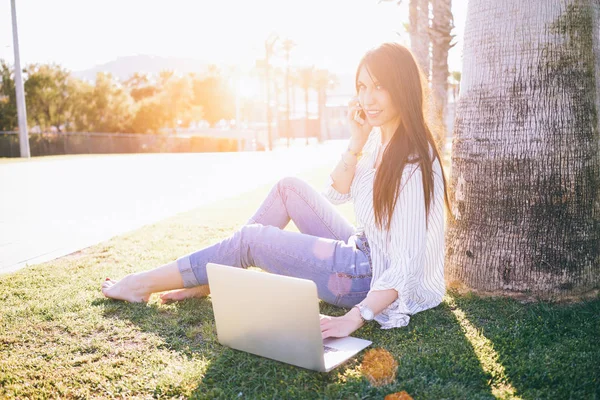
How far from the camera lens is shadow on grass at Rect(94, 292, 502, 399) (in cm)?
230

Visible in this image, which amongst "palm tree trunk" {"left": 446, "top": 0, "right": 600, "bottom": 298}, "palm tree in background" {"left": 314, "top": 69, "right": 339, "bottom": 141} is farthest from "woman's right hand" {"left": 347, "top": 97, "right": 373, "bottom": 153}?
"palm tree in background" {"left": 314, "top": 69, "right": 339, "bottom": 141}

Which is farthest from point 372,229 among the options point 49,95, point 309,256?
point 49,95

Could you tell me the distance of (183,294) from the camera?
3.52 meters

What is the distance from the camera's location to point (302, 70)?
7219 cm

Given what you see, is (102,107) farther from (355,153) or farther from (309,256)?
(309,256)

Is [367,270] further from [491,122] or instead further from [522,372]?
[491,122]

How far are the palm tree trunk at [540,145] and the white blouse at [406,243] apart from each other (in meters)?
0.64

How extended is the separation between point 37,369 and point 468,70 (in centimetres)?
308

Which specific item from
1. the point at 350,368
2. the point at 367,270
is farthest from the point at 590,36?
the point at 350,368

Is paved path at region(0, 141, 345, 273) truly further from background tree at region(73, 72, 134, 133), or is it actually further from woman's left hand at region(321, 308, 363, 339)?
background tree at region(73, 72, 134, 133)

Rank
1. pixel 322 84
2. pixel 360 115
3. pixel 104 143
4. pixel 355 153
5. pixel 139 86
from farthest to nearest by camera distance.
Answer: pixel 322 84
pixel 139 86
pixel 104 143
pixel 355 153
pixel 360 115

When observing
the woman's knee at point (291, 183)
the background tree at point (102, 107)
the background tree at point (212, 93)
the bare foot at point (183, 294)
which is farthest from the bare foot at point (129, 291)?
the background tree at point (212, 93)

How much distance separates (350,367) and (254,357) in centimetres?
49

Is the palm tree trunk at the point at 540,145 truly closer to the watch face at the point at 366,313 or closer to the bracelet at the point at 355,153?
the bracelet at the point at 355,153
